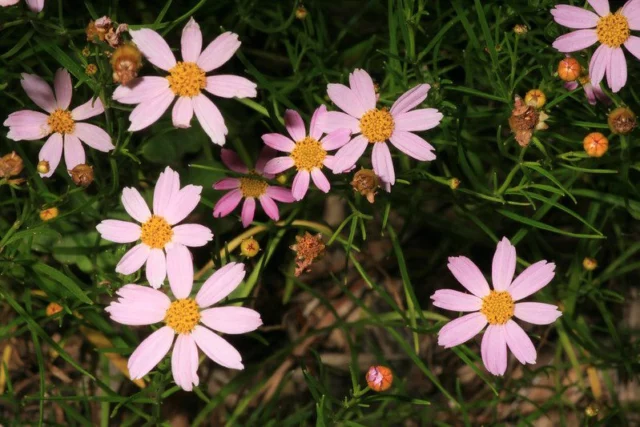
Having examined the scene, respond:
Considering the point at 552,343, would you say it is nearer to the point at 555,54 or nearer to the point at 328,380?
the point at 328,380

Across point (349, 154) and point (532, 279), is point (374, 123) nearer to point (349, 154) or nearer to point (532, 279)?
point (349, 154)

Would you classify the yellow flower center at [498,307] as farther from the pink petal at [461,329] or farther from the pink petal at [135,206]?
the pink petal at [135,206]

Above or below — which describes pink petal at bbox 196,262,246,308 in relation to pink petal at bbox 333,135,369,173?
below

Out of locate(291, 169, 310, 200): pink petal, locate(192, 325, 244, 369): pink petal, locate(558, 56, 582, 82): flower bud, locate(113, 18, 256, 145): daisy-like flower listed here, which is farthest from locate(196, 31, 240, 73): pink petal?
locate(558, 56, 582, 82): flower bud

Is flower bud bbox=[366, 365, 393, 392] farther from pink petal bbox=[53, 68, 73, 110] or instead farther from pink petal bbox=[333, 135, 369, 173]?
pink petal bbox=[53, 68, 73, 110]

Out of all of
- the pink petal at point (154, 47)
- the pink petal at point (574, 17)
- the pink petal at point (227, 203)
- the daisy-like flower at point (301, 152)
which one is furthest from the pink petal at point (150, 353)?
the pink petal at point (574, 17)

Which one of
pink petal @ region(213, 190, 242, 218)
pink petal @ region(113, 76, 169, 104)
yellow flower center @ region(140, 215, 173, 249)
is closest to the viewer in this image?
pink petal @ region(113, 76, 169, 104)

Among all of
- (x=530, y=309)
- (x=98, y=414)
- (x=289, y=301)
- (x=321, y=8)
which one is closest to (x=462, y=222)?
(x=530, y=309)
